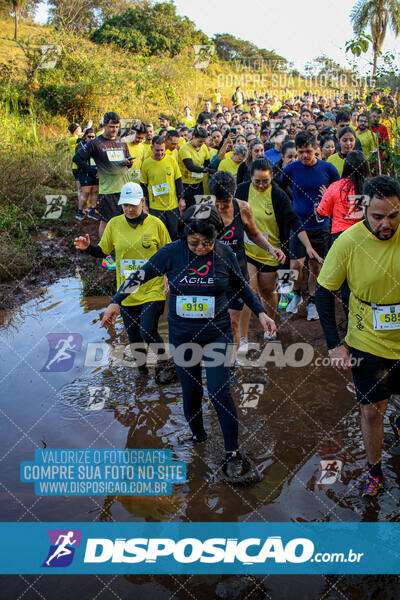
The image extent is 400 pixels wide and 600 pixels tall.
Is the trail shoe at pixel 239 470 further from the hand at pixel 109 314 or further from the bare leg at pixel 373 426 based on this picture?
the hand at pixel 109 314

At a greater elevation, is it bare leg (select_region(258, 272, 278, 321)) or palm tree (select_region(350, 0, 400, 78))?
palm tree (select_region(350, 0, 400, 78))

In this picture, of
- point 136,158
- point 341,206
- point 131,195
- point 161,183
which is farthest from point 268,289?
point 136,158

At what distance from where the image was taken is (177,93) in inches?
986

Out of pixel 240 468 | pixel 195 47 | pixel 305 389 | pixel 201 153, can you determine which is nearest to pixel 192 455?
pixel 240 468

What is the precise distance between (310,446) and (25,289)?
582 cm

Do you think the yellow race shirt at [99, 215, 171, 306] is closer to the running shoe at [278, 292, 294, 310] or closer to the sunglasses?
the sunglasses

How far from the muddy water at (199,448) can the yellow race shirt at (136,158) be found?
3.45 m

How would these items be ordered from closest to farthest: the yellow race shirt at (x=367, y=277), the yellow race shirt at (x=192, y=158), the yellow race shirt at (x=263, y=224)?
1. the yellow race shirt at (x=367, y=277)
2. the yellow race shirt at (x=263, y=224)
3. the yellow race shirt at (x=192, y=158)

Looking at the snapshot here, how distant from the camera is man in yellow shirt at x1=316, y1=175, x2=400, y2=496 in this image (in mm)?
3039

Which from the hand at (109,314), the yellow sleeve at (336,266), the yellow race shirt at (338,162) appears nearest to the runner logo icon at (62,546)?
the hand at (109,314)

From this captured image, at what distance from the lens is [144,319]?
17.0ft

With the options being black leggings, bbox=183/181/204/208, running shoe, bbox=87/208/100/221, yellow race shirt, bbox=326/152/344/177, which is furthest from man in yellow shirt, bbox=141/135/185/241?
running shoe, bbox=87/208/100/221

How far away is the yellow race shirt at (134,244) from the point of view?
5082 mm

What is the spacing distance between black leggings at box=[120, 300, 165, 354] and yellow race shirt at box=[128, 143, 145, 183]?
402cm
